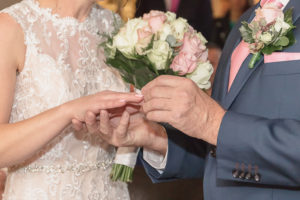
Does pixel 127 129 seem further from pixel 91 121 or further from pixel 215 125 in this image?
pixel 215 125

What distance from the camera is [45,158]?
2.17 metres

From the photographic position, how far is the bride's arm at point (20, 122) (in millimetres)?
1942

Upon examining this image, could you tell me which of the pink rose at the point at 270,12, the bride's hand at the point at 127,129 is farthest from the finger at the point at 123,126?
the pink rose at the point at 270,12

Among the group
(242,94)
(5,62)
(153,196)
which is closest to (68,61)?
(5,62)

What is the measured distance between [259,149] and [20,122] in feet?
3.28

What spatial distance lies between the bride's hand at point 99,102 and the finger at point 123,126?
10cm

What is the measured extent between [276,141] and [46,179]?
110 centimetres

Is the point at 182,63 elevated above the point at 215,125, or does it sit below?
above

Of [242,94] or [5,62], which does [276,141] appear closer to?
[242,94]

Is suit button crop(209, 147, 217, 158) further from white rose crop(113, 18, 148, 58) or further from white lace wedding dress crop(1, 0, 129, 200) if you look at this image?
white lace wedding dress crop(1, 0, 129, 200)

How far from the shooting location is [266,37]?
1692 mm

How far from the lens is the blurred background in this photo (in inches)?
119

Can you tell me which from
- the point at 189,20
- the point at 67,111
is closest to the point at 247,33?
the point at 67,111

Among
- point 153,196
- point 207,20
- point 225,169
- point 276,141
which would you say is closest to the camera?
point 276,141
